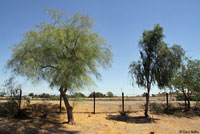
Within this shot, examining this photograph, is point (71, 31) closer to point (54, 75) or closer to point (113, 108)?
point (54, 75)

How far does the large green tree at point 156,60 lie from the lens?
48.2ft

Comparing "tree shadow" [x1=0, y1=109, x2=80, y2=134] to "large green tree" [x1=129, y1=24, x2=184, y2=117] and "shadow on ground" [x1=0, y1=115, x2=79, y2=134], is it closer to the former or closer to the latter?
"shadow on ground" [x1=0, y1=115, x2=79, y2=134]

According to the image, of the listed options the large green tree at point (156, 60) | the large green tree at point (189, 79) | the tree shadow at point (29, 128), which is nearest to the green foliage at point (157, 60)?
the large green tree at point (156, 60)

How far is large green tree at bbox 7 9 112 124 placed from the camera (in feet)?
36.0

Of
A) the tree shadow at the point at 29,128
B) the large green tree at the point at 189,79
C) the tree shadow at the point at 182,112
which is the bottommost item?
the tree shadow at the point at 182,112

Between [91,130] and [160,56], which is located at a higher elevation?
[160,56]

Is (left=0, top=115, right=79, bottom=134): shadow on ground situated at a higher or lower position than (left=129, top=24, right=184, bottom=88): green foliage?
lower

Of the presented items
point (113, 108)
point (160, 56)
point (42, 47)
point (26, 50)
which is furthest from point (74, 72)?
point (113, 108)

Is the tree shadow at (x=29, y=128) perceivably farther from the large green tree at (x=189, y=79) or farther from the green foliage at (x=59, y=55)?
the large green tree at (x=189, y=79)

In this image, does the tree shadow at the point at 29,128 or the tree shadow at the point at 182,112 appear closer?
the tree shadow at the point at 29,128

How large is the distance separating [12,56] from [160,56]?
12.1m

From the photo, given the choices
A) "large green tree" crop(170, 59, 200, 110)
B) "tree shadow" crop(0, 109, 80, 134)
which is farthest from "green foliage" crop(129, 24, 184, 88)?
"tree shadow" crop(0, 109, 80, 134)

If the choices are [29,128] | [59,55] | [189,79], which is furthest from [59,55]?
[189,79]

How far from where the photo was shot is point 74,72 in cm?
1105
